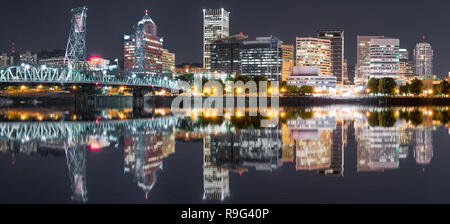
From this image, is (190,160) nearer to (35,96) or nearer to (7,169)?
(7,169)

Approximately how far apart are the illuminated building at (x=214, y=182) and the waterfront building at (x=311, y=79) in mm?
171183

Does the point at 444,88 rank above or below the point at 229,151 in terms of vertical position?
above

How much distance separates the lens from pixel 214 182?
1115cm

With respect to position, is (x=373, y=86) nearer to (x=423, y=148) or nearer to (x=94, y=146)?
(x=423, y=148)

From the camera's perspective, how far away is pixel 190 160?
15148 millimetres

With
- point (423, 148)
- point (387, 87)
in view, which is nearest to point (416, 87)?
point (387, 87)

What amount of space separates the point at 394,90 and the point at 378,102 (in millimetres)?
17530

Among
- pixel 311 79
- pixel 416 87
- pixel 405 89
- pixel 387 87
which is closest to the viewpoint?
pixel 416 87

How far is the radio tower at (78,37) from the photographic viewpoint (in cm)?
8712

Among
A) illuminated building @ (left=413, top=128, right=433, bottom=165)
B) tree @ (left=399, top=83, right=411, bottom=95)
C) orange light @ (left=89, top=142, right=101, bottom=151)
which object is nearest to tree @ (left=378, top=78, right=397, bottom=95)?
tree @ (left=399, top=83, right=411, bottom=95)

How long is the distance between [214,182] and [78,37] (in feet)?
275
